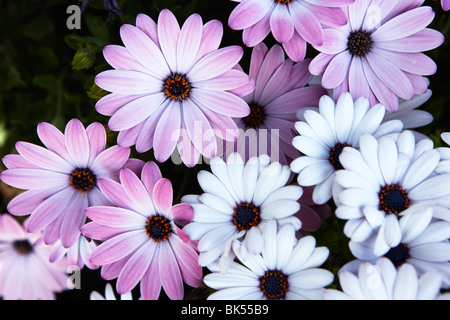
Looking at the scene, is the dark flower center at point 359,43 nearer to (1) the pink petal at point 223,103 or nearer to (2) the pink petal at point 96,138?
(1) the pink petal at point 223,103

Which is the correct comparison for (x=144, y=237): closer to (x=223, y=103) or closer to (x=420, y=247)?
(x=223, y=103)

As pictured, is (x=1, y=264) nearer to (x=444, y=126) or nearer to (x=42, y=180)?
(x=42, y=180)

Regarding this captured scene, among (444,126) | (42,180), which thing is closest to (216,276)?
(42,180)

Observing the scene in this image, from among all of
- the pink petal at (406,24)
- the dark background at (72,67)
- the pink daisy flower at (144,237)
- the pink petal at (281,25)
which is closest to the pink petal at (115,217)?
the pink daisy flower at (144,237)

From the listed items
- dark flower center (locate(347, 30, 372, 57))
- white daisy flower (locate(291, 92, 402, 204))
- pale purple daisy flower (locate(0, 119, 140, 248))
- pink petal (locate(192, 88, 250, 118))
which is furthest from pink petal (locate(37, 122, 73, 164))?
dark flower center (locate(347, 30, 372, 57))

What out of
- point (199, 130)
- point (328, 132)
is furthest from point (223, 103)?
point (328, 132)
